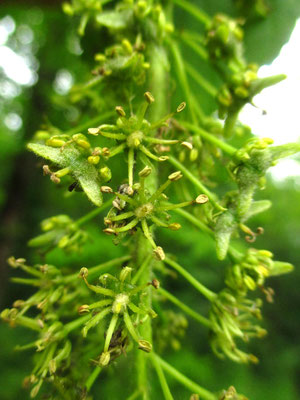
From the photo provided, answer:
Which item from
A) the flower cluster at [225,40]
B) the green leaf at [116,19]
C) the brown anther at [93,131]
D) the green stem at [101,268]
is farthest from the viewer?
the flower cluster at [225,40]

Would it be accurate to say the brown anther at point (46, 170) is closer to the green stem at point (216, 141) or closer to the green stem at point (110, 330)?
the green stem at point (110, 330)

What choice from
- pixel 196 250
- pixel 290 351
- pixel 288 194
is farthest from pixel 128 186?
pixel 288 194

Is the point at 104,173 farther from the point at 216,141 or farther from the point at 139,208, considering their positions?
the point at 216,141

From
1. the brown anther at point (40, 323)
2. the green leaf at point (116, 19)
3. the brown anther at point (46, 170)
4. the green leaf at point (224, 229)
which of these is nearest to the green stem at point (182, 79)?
the green leaf at point (116, 19)

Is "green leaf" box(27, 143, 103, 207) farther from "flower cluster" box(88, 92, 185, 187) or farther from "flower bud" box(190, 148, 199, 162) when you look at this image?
"flower bud" box(190, 148, 199, 162)

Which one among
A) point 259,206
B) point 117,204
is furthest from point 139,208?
point 259,206

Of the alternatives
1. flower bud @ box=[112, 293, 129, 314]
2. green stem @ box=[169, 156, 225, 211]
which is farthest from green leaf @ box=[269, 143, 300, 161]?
flower bud @ box=[112, 293, 129, 314]
